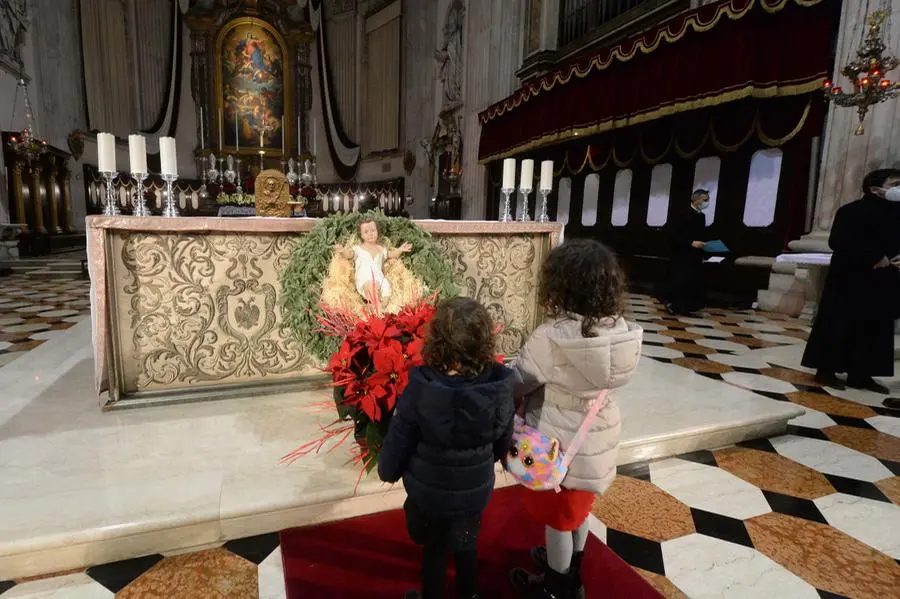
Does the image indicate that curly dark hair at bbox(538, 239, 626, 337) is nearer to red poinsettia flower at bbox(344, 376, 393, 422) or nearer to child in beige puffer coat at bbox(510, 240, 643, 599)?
child in beige puffer coat at bbox(510, 240, 643, 599)

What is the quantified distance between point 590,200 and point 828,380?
23.2 ft

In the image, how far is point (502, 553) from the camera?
1772 millimetres

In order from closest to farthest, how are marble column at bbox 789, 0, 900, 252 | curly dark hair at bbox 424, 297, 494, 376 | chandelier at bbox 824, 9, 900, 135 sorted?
1. curly dark hair at bbox 424, 297, 494, 376
2. chandelier at bbox 824, 9, 900, 135
3. marble column at bbox 789, 0, 900, 252

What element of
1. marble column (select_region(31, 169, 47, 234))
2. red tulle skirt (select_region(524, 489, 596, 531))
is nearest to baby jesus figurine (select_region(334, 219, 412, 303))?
red tulle skirt (select_region(524, 489, 596, 531))

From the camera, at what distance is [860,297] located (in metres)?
3.47

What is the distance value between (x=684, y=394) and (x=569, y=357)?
7.59 ft

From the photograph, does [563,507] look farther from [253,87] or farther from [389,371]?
[253,87]

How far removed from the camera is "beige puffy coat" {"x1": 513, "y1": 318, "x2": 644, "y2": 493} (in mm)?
1333

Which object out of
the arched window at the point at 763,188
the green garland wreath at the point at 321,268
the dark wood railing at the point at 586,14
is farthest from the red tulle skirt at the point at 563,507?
the dark wood railing at the point at 586,14

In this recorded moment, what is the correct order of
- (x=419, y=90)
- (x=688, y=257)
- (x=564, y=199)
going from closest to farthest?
(x=688, y=257), (x=564, y=199), (x=419, y=90)

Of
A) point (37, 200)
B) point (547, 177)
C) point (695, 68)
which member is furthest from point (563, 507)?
point (37, 200)

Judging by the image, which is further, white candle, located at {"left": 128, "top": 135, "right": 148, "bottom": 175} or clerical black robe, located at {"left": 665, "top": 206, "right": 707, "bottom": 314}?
clerical black robe, located at {"left": 665, "top": 206, "right": 707, "bottom": 314}

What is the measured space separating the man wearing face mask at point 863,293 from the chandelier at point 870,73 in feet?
8.55

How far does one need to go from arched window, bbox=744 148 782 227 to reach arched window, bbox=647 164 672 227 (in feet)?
4.78
